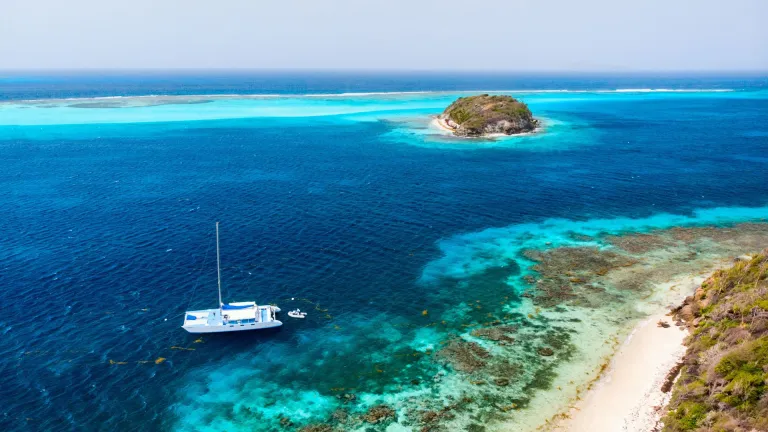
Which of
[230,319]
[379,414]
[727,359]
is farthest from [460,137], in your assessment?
[379,414]

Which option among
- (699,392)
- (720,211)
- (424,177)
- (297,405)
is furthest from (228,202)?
(720,211)

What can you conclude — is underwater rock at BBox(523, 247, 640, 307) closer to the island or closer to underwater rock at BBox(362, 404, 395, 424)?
underwater rock at BBox(362, 404, 395, 424)

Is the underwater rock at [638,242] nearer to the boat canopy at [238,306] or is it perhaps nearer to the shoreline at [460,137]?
the boat canopy at [238,306]

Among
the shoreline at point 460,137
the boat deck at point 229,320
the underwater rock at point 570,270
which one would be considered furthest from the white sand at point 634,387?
the shoreline at point 460,137

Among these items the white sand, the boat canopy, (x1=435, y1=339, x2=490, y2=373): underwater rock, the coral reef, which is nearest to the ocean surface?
(x1=435, y1=339, x2=490, y2=373): underwater rock

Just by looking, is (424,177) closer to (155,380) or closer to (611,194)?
(611,194)
